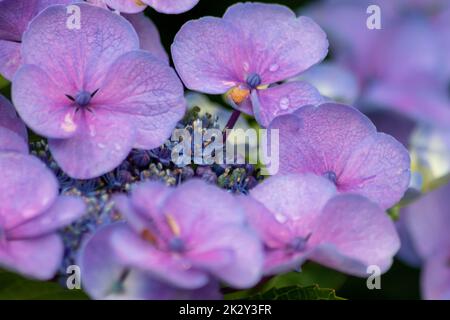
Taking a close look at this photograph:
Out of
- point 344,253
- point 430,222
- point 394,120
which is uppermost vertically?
point 344,253

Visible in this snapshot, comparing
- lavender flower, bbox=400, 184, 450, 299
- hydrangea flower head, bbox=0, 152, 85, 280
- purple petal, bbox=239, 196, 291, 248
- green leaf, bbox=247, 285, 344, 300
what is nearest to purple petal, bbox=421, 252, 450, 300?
lavender flower, bbox=400, 184, 450, 299

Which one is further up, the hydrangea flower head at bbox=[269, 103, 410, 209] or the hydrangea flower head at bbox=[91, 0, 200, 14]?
the hydrangea flower head at bbox=[91, 0, 200, 14]

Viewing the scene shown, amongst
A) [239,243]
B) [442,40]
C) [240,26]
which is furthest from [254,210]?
[442,40]

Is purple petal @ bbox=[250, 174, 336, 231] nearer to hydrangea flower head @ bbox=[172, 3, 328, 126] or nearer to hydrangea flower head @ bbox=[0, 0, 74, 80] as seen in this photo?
hydrangea flower head @ bbox=[172, 3, 328, 126]

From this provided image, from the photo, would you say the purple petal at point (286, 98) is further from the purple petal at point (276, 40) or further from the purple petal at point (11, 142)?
the purple petal at point (11, 142)

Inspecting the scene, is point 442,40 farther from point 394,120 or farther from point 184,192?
point 184,192
